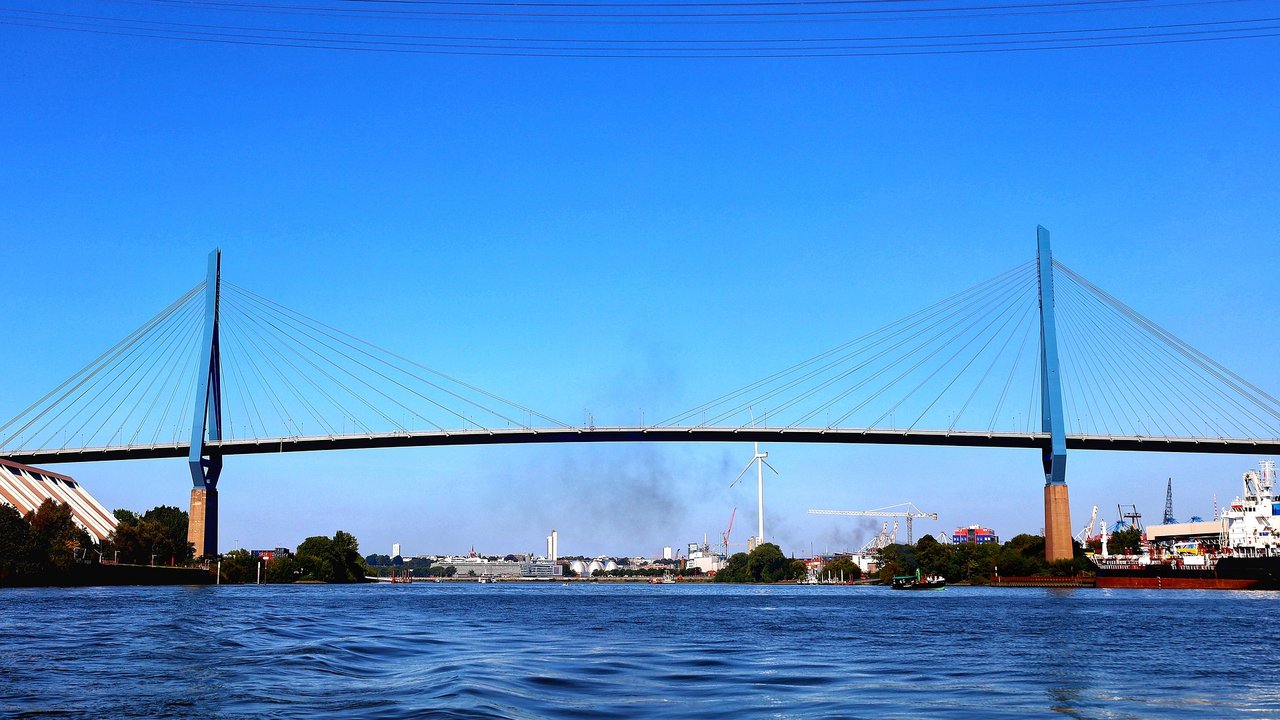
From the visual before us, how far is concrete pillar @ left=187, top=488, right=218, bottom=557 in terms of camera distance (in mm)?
81750

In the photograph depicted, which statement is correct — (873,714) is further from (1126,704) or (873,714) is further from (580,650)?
(580,650)

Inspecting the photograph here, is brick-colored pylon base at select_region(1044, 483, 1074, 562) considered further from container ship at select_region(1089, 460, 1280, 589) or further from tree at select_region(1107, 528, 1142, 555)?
tree at select_region(1107, 528, 1142, 555)

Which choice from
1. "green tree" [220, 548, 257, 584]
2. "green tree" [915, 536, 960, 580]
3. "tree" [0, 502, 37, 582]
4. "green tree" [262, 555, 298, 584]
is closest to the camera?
"tree" [0, 502, 37, 582]

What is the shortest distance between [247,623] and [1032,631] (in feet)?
76.0

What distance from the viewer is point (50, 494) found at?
274 ft

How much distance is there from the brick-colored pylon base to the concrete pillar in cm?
6213

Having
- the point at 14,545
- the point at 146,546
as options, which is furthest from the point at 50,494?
the point at 14,545

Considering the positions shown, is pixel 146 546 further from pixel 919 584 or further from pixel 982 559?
pixel 982 559

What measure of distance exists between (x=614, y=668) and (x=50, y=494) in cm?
7839

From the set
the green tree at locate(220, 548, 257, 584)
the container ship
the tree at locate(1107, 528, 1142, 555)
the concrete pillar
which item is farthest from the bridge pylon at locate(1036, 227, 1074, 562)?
the green tree at locate(220, 548, 257, 584)

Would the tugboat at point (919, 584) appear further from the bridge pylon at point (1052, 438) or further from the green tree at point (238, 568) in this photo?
the green tree at point (238, 568)

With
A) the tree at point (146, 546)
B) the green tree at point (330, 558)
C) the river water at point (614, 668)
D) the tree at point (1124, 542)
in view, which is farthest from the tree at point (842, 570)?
the river water at point (614, 668)

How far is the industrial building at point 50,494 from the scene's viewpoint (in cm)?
7544

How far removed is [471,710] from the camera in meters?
13.9
